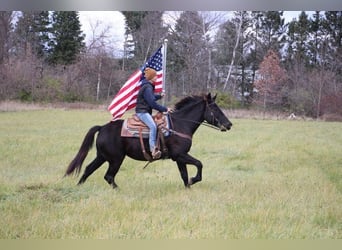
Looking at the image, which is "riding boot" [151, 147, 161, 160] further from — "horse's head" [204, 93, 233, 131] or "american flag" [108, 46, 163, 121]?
"horse's head" [204, 93, 233, 131]

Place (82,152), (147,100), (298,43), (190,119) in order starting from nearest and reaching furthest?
(147,100)
(82,152)
(190,119)
(298,43)

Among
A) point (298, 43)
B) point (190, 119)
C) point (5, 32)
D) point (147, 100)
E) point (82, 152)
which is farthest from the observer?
point (298, 43)

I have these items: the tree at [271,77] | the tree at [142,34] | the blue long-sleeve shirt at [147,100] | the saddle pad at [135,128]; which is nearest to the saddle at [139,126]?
the saddle pad at [135,128]

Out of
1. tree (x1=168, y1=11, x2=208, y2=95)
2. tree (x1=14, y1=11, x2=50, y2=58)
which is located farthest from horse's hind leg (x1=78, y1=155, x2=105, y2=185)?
tree (x1=14, y1=11, x2=50, y2=58)

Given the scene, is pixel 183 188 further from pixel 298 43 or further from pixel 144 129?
pixel 298 43

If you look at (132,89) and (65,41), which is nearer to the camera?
(132,89)

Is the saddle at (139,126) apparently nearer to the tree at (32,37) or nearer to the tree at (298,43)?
the tree at (32,37)

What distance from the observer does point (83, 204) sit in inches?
154

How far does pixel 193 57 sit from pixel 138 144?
1182 mm

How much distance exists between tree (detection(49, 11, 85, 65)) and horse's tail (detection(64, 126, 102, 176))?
0.88 meters

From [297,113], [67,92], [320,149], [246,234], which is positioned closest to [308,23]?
[297,113]

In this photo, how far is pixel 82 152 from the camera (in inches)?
173

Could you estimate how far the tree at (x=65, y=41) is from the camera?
466 centimetres

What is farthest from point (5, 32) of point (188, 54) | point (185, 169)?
point (185, 169)
